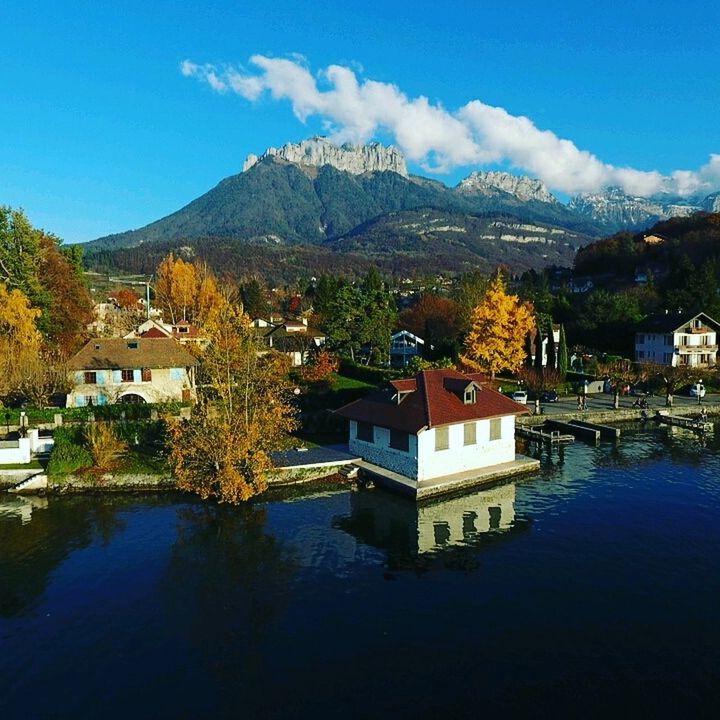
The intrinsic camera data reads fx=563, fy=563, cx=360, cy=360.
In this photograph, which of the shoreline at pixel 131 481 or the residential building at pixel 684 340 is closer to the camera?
the shoreline at pixel 131 481

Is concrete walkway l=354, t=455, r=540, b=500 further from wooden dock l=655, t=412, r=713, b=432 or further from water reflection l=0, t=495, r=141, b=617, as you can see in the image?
wooden dock l=655, t=412, r=713, b=432

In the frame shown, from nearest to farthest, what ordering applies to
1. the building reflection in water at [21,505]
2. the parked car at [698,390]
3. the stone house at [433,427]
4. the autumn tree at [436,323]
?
the building reflection in water at [21,505] < the stone house at [433,427] < the parked car at [698,390] < the autumn tree at [436,323]

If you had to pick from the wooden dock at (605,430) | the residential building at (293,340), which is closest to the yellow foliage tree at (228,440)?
the wooden dock at (605,430)

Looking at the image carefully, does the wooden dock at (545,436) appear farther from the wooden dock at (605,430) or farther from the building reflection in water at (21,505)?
the building reflection in water at (21,505)

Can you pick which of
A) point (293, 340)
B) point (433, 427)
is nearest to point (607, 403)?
point (433, 427)

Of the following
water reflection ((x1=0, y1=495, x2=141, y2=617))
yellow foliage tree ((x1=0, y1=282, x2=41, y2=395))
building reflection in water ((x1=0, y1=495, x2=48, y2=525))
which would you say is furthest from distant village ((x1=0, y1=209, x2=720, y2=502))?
water reflection ((x1=0, y1=495, x2=141, y2=617))

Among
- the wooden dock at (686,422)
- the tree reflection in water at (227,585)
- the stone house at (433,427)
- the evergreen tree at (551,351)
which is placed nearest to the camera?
the tree reflection in water at (227,585)
